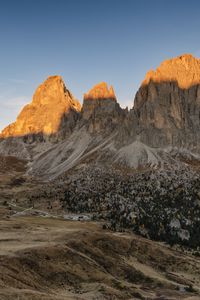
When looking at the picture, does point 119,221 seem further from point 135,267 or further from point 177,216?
point 135,267

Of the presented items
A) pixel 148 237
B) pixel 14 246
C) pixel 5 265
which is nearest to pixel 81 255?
pixel 14 246

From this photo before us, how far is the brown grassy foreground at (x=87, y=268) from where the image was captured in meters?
63.2

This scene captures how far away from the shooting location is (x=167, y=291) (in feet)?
258

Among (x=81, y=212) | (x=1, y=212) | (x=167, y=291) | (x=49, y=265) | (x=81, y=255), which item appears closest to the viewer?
(x=49, y=265)

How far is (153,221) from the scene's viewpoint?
172250mm

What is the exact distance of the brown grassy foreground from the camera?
63.2m

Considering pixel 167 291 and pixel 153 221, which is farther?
pixel 153 221

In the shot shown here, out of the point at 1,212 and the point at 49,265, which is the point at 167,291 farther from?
the point at 1,212

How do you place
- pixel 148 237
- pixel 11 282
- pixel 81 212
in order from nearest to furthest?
1. pixel 11 282
2. pixel 148 237
3. pixel 81 212

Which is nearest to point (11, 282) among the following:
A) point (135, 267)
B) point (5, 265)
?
point (5, 265)

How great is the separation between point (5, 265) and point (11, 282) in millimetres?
6747

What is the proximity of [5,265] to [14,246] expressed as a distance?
1940 cm

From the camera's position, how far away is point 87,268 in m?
80.6

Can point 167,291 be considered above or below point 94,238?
below
